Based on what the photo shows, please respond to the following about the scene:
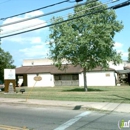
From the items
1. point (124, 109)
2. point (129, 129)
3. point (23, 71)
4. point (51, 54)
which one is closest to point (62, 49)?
point (51, 54)

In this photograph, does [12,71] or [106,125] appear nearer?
[106,125]

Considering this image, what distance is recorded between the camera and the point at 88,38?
1056 inches

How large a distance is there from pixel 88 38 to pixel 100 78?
854 inches

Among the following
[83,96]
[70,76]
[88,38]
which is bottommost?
[83,96]

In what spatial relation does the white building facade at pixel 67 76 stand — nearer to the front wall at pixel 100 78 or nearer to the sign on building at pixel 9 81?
the front wall at pixel 100 78

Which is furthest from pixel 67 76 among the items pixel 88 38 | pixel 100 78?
pixel 88 38

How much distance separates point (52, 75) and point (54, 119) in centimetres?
3990

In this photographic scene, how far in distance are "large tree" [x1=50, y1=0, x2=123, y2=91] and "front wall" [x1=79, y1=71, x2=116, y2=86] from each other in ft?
59.8

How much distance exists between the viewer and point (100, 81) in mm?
47312

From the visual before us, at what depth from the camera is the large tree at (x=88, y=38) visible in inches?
1059

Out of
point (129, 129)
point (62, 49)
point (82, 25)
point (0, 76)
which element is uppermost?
point (82, 25)

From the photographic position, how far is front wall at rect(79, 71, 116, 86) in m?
46.9

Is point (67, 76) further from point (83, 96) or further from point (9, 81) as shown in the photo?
point (83, 96)

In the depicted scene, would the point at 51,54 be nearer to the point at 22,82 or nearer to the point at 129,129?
the point at 129,129
